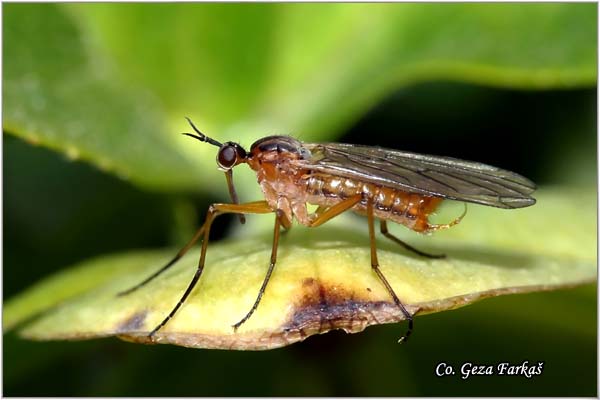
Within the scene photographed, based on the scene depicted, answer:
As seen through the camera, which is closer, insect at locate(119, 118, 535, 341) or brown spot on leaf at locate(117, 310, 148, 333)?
brown spot on leaf at locate(117, 310, 148, 333)

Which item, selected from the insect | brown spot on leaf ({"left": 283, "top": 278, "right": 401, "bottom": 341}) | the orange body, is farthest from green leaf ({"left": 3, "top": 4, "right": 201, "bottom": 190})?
brown spot on leaf ({"left": 283, "top": 278, "right": 401, "bottom": 341})

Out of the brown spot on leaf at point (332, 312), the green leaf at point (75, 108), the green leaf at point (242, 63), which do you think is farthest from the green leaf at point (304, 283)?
the green leaf at point (242, 63)

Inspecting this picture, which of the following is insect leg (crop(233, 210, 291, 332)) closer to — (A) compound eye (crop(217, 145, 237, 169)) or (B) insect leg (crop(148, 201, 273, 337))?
(B) insect leg (crop(148, 201, 273, 337))

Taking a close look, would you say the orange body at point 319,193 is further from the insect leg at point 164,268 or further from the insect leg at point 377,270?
the insect leg at point 164,268

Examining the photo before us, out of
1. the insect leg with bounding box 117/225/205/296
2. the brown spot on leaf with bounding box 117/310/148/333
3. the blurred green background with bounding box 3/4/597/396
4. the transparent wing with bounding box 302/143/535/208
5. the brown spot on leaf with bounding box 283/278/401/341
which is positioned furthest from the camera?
the blurred green background with bounding box 3/4/597/396

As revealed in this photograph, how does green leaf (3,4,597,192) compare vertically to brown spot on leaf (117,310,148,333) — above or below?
above

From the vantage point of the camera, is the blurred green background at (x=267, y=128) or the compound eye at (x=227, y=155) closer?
the compound eye at (x=227, y=155)

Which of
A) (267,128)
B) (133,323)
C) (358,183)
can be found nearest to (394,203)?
(358,183)

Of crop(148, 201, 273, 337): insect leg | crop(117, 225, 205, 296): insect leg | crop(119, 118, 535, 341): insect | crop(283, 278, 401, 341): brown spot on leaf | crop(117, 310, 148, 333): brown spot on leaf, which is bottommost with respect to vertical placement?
crop(117, 310, 148, 333): brown spot on leaf

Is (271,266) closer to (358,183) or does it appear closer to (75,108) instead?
(358,183)
